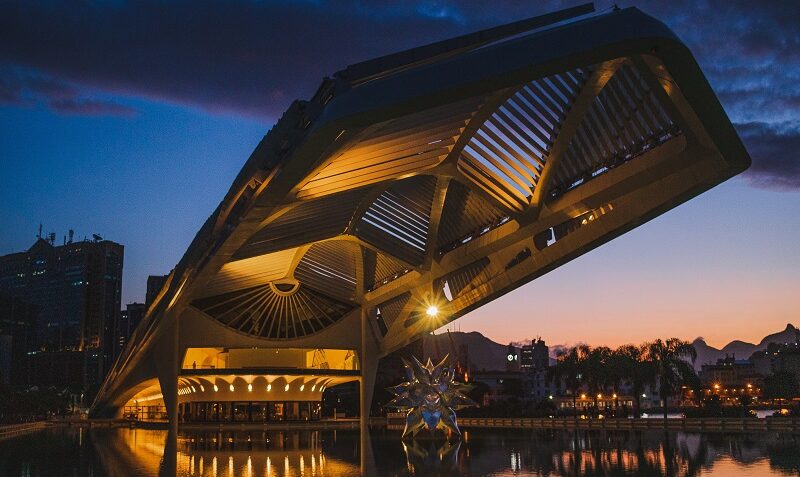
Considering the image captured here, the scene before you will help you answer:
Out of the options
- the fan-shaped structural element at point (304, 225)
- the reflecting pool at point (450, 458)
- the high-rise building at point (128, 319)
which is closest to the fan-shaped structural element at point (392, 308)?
the fan-shaped structural element at point (304, 225)

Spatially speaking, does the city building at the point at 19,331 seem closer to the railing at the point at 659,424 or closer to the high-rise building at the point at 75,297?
the high-rise building at the point at 75,297

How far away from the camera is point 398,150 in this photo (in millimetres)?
23828

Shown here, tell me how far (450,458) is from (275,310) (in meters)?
30.8

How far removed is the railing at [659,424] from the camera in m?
32.4

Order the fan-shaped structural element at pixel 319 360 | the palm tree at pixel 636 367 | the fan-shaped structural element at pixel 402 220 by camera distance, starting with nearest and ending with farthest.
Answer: the fan-shaped structural element at pixel 402 220 < the palm tree at pixel 636 367 < the fan-shaped structural element at pixel 319 360

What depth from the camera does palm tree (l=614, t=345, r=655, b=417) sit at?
52431 mm

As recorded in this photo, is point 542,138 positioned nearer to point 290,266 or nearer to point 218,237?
point 218,237

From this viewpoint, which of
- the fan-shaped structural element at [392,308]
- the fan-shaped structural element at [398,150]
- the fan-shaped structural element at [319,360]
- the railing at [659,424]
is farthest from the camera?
the fan-shaped structural element at [319,360]

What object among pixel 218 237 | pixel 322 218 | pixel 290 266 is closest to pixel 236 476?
pixel 218 237

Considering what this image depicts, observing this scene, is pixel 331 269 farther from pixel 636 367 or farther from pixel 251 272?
pixel 636 367

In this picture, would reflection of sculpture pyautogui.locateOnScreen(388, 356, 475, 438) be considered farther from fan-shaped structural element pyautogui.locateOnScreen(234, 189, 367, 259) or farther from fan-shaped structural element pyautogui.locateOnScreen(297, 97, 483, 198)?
fan-shaped structural element pyautogui.locateOnScreen(234, 189, 367, 259)

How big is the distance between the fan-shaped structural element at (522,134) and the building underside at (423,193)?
0.08 m

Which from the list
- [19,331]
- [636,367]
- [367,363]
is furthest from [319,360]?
[19,331]

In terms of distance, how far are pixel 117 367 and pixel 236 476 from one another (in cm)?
4051
